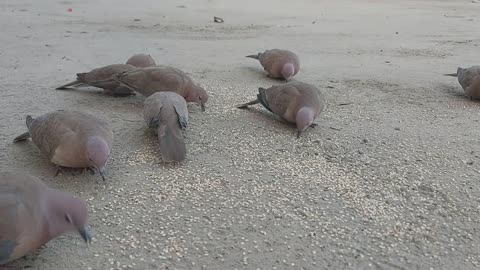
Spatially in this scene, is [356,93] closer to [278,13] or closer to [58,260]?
[58,260]

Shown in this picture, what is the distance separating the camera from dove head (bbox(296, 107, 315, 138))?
2.29 metres

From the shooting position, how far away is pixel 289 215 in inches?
64.9

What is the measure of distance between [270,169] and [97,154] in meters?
0.67

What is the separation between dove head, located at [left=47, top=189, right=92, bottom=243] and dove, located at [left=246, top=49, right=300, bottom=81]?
7.40 feet

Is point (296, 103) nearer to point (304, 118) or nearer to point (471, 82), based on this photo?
point (304, 118)

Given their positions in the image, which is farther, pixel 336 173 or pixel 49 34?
pixel 49 34

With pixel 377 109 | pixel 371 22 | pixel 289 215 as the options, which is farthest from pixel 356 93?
pixel 371 22

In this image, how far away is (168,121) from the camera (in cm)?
215

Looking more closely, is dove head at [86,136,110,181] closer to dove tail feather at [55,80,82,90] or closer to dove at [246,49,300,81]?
dove tail feather at [55,80,82,90]

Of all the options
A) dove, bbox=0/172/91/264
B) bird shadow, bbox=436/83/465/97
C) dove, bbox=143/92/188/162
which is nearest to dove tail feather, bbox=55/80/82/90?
dove, bbox=143/92/188/162

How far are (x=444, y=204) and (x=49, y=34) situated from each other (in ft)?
13.1

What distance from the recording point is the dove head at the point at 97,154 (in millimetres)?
1753

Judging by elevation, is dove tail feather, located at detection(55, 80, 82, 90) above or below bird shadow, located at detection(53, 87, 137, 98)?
above

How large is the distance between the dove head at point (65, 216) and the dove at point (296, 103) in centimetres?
121
